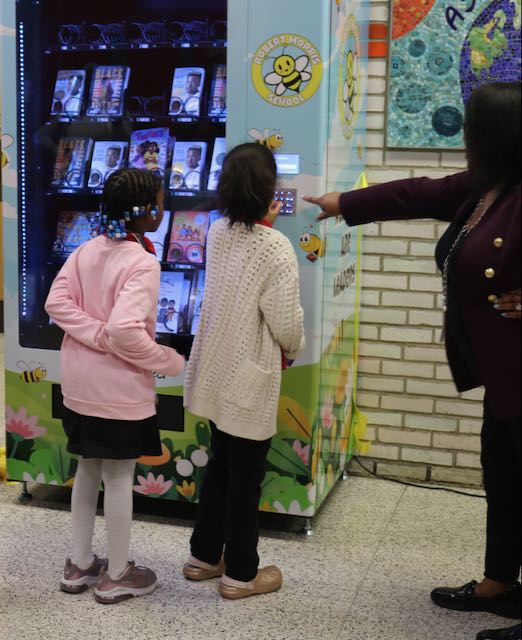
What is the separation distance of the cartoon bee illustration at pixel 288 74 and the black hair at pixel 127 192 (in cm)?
67

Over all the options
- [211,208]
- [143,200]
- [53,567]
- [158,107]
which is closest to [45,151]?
[158,107]

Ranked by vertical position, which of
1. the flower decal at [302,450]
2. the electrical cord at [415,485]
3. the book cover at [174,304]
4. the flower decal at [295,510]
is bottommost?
the electrical cord at [415,485]

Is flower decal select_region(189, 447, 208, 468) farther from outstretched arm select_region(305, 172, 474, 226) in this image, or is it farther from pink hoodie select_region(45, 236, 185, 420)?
outstretched arm select_region(305, 172, 474, 226)

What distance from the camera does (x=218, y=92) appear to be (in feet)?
11.4

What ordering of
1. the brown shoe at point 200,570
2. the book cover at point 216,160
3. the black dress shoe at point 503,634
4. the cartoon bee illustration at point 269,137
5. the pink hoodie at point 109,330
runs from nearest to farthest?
the black dress shoe at point 503,634
the pink hoodie at point 109,330
the brown shoe at point 200,570
the cartoon bee illustration at point 269,137
the book cover at point 216,160

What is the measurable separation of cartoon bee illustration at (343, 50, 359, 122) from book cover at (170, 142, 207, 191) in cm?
59

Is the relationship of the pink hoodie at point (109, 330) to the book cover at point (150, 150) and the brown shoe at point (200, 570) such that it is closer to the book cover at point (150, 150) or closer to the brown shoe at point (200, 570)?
the brown shoe at point (200, 570)

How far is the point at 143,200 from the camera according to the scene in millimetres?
2791

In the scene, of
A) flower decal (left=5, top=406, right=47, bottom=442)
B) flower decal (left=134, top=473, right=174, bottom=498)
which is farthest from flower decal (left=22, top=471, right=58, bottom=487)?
flower decal (left=134, top=473, right=174, bottom=498)

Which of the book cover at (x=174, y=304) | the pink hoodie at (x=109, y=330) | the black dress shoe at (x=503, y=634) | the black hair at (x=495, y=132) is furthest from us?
the book cover at (x=174, y=304)

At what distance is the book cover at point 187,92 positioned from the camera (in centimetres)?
352

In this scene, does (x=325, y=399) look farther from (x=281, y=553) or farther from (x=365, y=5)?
(x=365, y=5)

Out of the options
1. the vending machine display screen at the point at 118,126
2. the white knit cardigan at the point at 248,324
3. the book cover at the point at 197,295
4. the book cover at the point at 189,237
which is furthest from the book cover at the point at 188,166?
the white knit cardigan at the point at 248,324

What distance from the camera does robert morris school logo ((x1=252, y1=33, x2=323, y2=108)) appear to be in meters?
3.14
